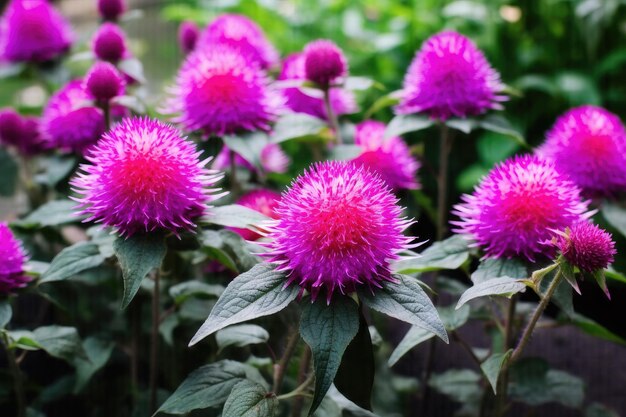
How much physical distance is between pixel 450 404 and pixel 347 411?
622 mm

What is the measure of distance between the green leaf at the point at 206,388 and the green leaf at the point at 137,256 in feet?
0.59

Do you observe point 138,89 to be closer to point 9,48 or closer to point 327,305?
point 9,48

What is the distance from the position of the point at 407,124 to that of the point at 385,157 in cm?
11

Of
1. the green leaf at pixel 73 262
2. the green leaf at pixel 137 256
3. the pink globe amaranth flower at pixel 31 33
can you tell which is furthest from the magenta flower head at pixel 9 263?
the pink globe amaranth flower at pixel 31 33

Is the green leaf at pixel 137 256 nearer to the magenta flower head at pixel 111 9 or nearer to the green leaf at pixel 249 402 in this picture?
the green leaf at pixel 249 402

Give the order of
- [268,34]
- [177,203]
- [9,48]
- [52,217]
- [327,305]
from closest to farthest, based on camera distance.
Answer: [327,305], [177,203], [52,217], [9,48], [268,34]

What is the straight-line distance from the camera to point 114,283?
4.71ft

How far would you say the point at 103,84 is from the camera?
1.27m

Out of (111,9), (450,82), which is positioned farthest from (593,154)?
(111,9)

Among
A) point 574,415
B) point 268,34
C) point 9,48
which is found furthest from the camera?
point 268,34

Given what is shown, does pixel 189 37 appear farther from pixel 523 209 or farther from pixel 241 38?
pixel 523 209

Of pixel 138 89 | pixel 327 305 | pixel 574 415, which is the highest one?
pixel 138 89

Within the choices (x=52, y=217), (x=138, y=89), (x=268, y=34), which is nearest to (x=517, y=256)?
(x=52, y=217)

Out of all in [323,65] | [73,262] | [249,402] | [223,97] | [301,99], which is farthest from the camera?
[301,99]
